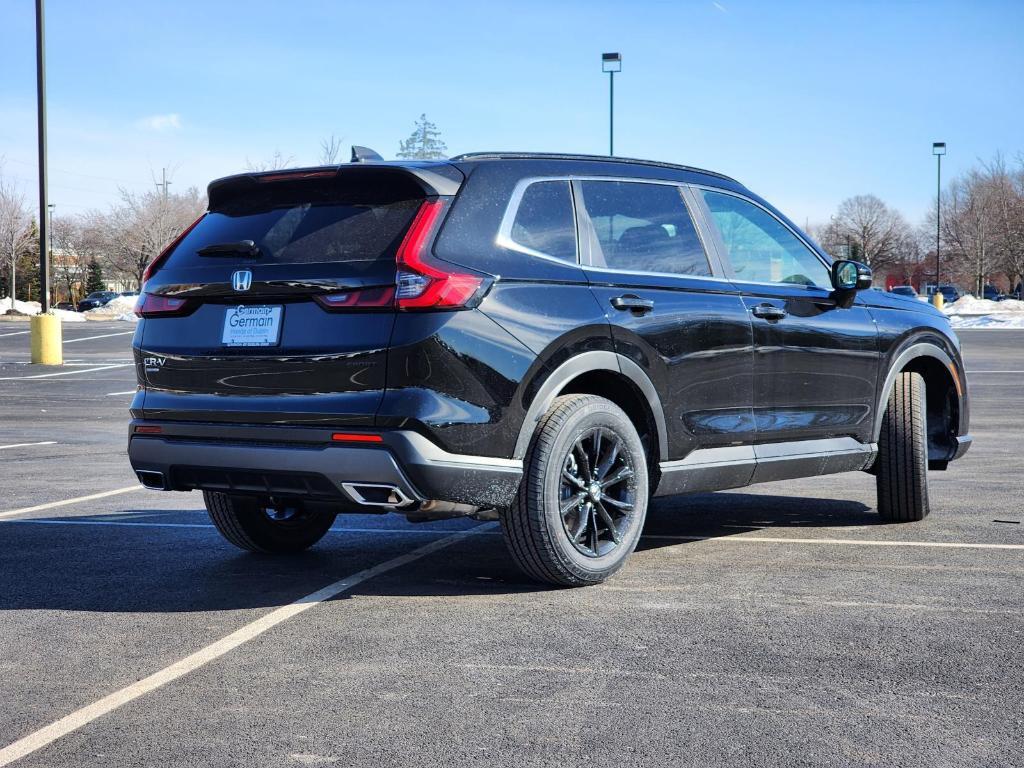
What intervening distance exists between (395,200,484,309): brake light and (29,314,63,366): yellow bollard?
2277cm

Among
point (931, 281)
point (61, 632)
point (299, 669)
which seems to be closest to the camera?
point (299, 669)

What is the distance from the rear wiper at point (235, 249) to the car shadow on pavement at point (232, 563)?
1.43 m

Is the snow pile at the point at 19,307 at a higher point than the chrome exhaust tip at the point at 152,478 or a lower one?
higher

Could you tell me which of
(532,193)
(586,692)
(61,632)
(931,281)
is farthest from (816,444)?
(931,281)

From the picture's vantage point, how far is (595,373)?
5734mm

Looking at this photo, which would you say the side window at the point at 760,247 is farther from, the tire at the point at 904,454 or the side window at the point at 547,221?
the side window at the point at 547,221

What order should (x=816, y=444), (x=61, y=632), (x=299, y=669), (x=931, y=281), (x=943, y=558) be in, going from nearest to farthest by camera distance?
(x=299, y=669) → (x=61, y=632) → (x=943, y=558) → (x=816, y=444) → (x=931, y=281)

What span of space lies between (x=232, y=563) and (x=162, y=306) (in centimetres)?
139

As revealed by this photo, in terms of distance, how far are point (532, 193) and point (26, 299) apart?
287 feet

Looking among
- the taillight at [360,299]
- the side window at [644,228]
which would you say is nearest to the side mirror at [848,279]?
the side window at [644,228]

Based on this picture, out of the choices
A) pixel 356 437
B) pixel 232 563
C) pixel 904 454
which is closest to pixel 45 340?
pixel 232 563

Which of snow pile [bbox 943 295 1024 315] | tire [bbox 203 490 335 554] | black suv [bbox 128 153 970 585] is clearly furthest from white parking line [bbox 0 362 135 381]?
snow pile [bbox 943 295 1024 315]

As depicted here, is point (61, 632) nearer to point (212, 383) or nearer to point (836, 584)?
point (212, 383)

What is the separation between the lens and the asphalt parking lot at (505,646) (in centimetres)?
362
